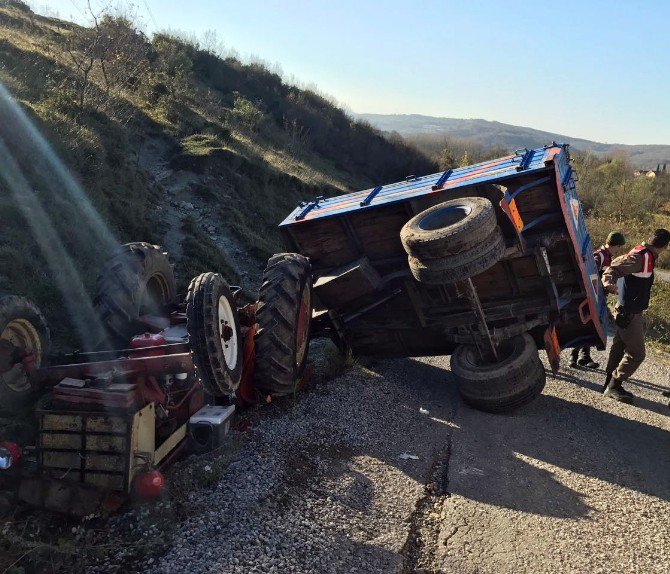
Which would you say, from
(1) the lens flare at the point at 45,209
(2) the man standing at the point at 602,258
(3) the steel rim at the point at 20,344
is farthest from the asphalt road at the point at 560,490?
(1) the lens flare at the point at 45,209

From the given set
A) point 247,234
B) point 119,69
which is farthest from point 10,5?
point 247,234

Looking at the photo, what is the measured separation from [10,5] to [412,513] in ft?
102

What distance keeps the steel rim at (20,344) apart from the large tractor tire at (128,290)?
787 mm

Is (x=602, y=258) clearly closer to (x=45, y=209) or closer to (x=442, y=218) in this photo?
(x=442, y=218)

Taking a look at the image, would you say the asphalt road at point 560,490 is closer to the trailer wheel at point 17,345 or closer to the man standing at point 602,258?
the man standing at point 602,258

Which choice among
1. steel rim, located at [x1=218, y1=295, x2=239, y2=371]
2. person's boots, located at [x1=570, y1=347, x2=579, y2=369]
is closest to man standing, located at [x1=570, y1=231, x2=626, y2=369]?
person's boots, located at [x1=570, y1=347, x2=579, y2=369]

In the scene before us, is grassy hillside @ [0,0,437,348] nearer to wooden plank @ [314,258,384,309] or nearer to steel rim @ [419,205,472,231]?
wooden plank @ [314,258,384,309]

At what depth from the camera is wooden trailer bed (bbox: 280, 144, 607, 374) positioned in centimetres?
570

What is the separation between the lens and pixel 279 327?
5047 millimetres

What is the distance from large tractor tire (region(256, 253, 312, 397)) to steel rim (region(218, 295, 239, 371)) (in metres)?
0.25

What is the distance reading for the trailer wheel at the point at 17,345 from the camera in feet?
14.0

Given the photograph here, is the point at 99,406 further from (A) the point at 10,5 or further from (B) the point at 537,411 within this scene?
(A) the point at 10,5

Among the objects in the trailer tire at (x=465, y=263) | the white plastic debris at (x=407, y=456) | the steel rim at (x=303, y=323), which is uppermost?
the trailer tire at (x=465, y=263)

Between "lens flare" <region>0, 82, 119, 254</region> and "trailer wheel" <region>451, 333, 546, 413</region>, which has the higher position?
"lens flare" <region>0, 82, 119, 254</region>
